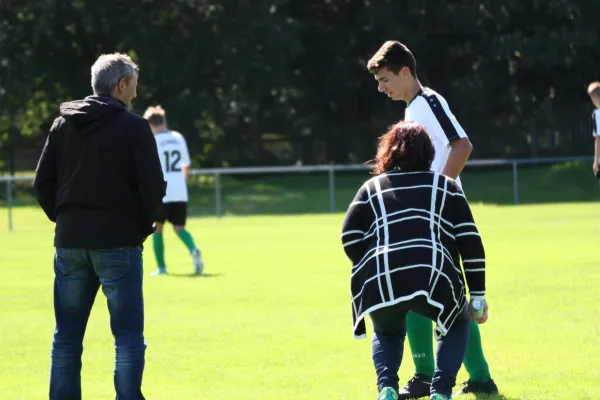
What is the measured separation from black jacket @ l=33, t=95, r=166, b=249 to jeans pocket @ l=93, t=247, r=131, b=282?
0.05 m

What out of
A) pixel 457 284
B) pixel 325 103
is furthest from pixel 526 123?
pixel 457 284

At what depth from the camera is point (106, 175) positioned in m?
6.31

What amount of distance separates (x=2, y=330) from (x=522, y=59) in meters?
27.7

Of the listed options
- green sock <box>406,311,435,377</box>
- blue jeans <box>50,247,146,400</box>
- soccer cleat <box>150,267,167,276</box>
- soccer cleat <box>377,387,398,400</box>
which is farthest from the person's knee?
soccer cleat <box>150,267,167,276</box>

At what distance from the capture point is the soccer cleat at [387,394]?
6.28 metres

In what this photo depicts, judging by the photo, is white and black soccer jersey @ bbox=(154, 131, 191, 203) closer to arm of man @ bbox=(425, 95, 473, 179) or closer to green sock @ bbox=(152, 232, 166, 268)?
green sock @ bbox=(152, 232, 166, 268)

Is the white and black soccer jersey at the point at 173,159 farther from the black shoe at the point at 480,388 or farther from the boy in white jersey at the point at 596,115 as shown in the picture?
the black shoe at the point at 480,388

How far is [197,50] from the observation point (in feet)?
126

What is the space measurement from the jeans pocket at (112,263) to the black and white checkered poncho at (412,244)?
1094 mm

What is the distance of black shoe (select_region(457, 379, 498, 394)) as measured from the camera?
7.26m

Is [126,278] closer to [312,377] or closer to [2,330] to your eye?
[312,377]

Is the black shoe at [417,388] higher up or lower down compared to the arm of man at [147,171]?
lower down

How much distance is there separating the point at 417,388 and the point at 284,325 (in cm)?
359

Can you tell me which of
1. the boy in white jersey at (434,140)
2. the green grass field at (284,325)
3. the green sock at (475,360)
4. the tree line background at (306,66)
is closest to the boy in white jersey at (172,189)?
the green grass field at (284,325)
